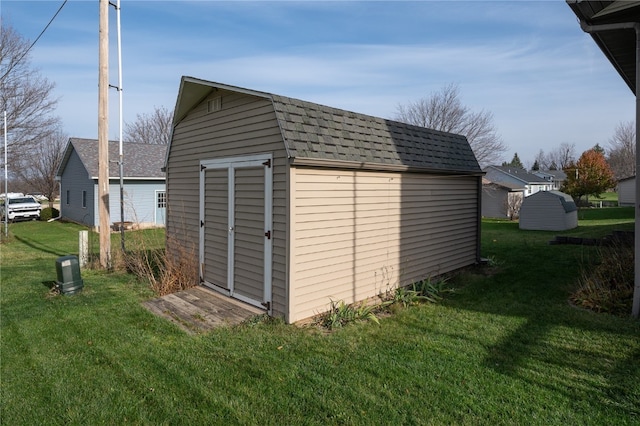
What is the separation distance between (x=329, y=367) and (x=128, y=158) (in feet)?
64.1

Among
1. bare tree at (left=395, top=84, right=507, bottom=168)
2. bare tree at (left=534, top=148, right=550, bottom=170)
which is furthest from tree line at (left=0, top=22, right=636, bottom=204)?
bare tree at (left=534, top=148, right=550, bottom=170)

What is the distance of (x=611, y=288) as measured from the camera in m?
5.99

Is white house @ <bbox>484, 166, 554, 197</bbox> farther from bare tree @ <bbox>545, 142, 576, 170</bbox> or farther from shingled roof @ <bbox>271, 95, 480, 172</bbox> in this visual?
shingled roof @ <bbox>271, 95, 480, 172</bbox>

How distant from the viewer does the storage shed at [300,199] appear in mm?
5180

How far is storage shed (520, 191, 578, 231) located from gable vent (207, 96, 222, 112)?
54.5 ft

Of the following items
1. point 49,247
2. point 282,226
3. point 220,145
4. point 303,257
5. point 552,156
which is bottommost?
point 49,247

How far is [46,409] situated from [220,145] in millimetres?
4254

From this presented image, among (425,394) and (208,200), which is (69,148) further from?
(425,394)

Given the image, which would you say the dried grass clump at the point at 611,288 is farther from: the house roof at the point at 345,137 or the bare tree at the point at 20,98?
the bare tree at the point at 20,98

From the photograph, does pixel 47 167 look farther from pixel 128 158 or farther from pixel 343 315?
pixel 343 315

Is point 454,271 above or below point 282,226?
below

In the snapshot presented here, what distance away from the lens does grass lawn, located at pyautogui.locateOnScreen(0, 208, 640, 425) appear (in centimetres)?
313

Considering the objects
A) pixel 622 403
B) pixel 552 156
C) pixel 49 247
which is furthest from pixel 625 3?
pixel 552 156

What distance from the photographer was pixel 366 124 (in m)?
6.55
